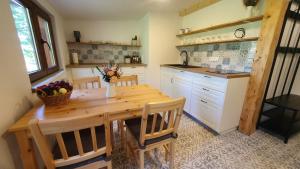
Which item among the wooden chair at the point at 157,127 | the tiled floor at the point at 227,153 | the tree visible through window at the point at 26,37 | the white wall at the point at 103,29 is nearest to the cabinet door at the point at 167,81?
the tiled floor at the point at 227,153

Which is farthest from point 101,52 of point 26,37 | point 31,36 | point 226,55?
point 226,55

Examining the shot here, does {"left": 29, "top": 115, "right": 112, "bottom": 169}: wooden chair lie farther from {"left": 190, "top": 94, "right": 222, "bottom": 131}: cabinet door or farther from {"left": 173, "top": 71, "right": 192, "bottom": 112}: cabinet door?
{"left": 173, "top": 71, "right": 192, "bottom": 112}: cabinet door

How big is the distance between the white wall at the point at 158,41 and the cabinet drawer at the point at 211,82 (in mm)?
1317

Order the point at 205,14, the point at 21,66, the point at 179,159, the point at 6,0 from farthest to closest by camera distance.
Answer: the point at 205,14
the point at 179,159
the point at 21,66
the point at 6,0

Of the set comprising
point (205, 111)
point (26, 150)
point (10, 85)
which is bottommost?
point (205, 111)

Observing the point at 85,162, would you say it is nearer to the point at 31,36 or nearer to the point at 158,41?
the point at 31,36

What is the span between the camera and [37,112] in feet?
3.66

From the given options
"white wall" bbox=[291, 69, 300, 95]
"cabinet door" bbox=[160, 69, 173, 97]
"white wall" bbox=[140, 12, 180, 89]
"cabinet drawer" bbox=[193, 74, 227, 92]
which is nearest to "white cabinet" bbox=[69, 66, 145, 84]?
"white wall" bbox=[140, 12, 180, 89]

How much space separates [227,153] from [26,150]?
200cm

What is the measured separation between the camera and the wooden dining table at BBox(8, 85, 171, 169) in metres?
0.91

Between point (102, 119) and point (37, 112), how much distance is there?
71 cm

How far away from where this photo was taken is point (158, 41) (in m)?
3.25

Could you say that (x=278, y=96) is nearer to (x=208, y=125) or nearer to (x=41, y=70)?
(x=208, y=125)

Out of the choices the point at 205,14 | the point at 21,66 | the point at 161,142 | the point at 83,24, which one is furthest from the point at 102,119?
the point at 83,24
